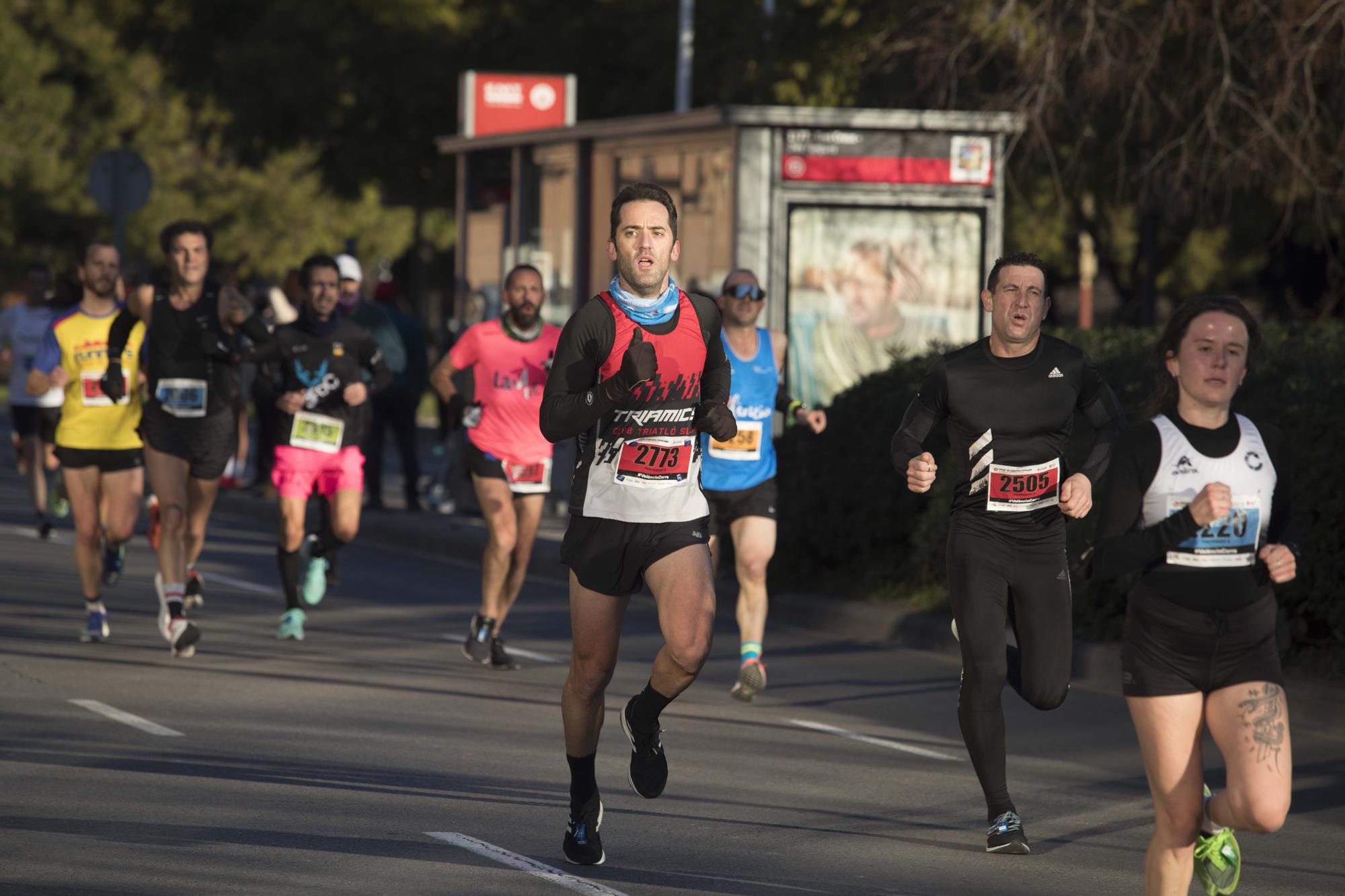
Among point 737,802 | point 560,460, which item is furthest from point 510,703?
point 560,460

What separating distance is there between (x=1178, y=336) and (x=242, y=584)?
970 centimetres

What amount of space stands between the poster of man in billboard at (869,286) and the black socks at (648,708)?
9024 millimetres

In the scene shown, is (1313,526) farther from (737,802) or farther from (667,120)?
(667,120)

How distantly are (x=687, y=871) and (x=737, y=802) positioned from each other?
1.17m

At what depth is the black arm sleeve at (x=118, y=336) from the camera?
10.9 meters

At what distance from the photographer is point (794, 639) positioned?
12477mm

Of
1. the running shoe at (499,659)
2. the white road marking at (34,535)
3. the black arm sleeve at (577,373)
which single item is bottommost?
the white road marking at (34,535)

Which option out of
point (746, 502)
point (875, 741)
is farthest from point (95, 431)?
point (875, 741)

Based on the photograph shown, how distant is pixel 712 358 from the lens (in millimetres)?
6559

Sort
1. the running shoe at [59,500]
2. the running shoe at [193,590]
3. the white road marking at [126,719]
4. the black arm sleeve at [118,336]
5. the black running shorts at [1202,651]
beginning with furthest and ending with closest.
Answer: the running shoe at [59,500]
the running shoe at [193,590]
the black arm sleeve at [118,336]
the white road marking at [126,719]
the black running shorts at [1202,651]

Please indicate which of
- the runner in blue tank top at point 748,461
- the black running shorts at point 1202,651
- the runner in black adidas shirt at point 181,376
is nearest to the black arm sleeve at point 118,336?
the runner in black adidas shirt at point 181,376

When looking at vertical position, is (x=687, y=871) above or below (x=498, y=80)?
below

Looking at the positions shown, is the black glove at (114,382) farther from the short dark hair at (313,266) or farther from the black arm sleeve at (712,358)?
the black arm sleeve at (712,358)

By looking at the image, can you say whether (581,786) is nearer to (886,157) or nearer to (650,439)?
(650,439)
